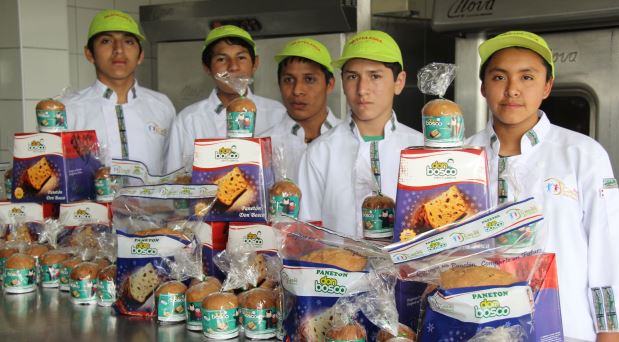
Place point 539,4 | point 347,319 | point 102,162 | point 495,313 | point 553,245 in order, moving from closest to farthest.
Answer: point 495,313, point 347,319, point 553,245, point 102,162, point 539,4

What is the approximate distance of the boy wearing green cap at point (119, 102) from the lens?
312 cm

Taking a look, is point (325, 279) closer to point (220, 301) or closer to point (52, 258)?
point (220, 301)

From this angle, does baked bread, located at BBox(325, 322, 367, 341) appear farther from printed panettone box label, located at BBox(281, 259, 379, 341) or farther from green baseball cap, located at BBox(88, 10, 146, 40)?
green baseball cap, located at BBox(88, 10, 146, 40)

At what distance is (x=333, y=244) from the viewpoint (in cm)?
144

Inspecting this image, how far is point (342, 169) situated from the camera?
8.43 feet

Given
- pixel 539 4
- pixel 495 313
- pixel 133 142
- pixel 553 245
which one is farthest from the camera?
pixel 133 142

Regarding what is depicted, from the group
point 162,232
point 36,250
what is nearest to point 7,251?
point 36,250

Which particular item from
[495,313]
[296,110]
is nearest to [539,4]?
[296,110]

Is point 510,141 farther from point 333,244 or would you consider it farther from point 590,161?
point 333,244

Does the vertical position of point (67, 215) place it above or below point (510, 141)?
below

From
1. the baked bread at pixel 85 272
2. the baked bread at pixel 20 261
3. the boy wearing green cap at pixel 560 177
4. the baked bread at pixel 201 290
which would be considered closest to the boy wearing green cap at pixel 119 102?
the baked bread at pixel 20 261

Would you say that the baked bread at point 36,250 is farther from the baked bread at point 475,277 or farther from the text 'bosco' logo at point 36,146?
the baked bread at point 475,277

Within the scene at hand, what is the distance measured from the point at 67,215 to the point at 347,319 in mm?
1230

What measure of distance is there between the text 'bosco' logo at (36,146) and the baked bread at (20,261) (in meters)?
0.33
